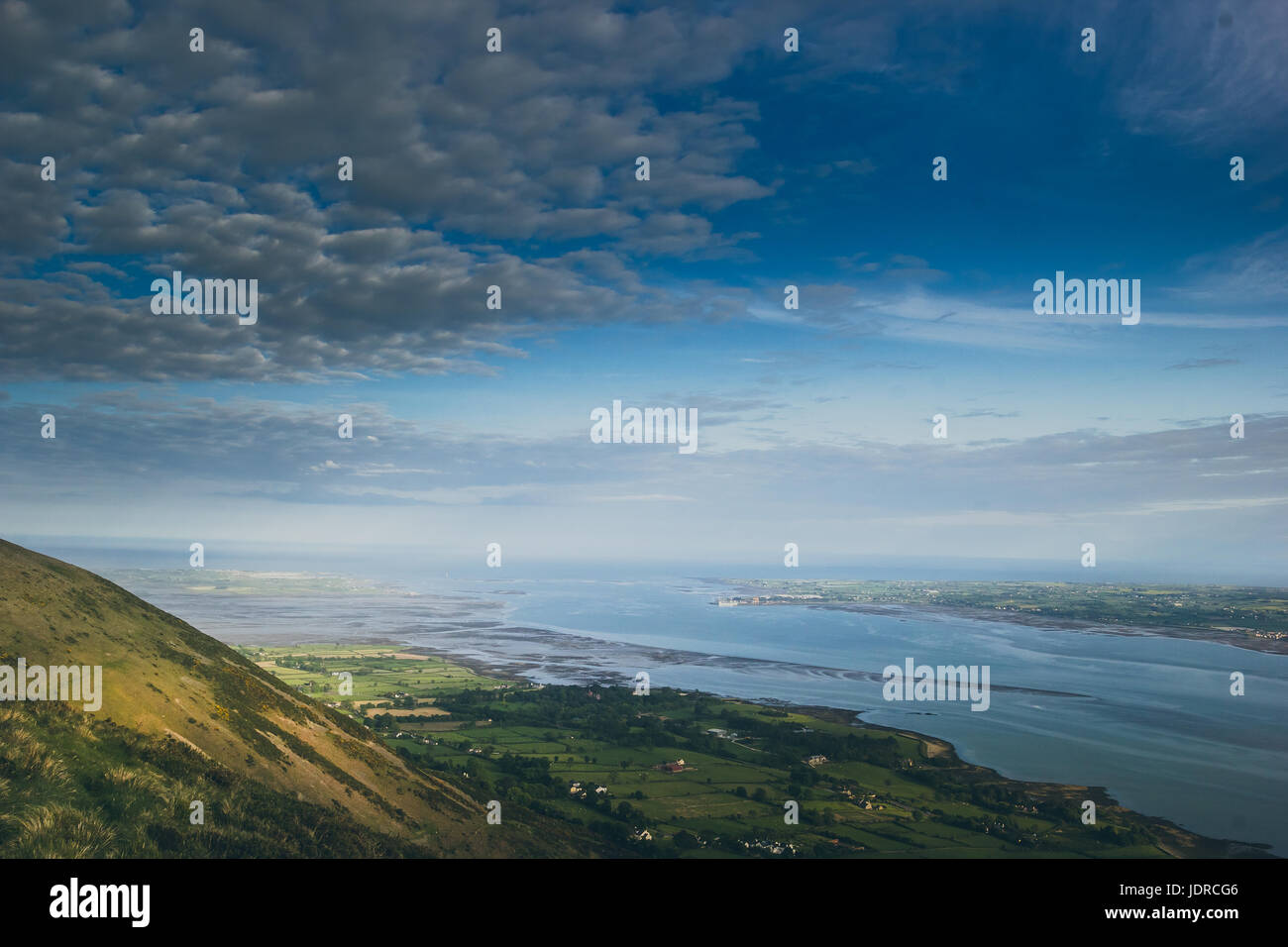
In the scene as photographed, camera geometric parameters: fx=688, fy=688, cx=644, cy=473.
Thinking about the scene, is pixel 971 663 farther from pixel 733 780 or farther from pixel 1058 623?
pixel 733 780

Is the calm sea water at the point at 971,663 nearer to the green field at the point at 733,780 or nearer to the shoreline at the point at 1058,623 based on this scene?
the shoreline at the point at 1058,623

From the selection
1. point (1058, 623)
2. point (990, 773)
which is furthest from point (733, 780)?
point (1058, 623)

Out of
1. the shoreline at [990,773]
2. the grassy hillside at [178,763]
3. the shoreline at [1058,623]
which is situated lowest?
the shoreline at [1058,623]

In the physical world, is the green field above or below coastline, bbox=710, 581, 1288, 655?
above

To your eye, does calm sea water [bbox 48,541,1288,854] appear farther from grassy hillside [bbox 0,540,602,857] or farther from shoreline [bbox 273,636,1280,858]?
grassy hillside [bbox 0,540,602,857]

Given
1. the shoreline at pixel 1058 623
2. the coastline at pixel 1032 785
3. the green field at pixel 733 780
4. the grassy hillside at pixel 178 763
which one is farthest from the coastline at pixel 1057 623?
the grassy hillside at pixel 178 763

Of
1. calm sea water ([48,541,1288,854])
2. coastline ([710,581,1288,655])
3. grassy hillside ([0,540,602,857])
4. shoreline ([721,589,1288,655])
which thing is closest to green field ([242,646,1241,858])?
calm sea water ([48,541,1288,854])

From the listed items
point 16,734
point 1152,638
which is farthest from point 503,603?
point 16,734
